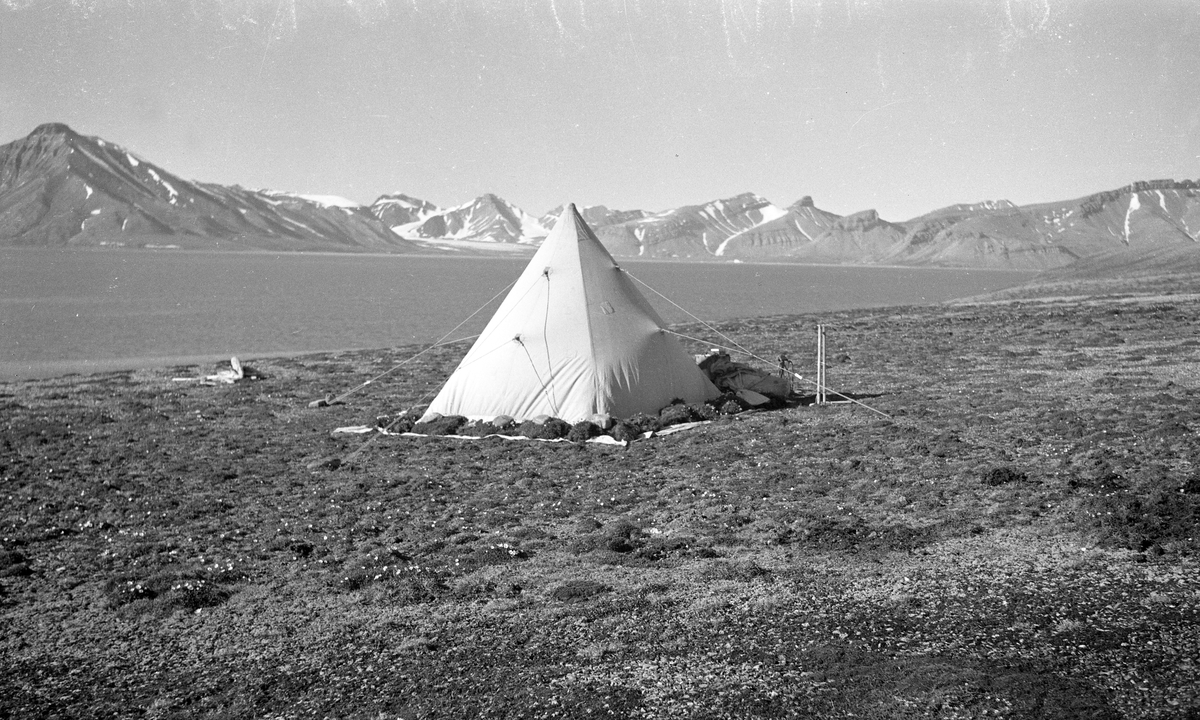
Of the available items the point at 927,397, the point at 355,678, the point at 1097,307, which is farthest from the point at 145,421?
the point at 1097,307

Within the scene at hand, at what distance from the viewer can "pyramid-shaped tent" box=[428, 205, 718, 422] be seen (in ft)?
67.2

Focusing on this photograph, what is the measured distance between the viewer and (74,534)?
13586 mm

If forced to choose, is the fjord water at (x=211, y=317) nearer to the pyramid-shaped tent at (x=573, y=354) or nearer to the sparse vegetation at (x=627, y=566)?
the pyramid-shaped tent at (x=573, y=354)

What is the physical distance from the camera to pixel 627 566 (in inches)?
461

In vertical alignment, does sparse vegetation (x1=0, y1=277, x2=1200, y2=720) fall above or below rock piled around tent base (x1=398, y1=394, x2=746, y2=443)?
below

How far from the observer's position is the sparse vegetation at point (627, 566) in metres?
8.30

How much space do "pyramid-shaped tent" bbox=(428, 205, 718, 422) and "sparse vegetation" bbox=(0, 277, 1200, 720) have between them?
3.16 feet

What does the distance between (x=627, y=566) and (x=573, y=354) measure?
936 centimetres

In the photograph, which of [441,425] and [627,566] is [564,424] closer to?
[441,425]

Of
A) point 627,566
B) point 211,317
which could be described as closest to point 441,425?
point 627,566

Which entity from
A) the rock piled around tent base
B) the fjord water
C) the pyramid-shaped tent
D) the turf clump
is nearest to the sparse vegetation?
the rock piled around tent base

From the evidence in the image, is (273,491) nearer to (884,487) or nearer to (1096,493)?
(884,487)

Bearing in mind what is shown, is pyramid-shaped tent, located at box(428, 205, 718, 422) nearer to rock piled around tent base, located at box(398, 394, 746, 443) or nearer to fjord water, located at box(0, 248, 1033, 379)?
rock piled around tent base, located at box(398, 394, 746, 443)

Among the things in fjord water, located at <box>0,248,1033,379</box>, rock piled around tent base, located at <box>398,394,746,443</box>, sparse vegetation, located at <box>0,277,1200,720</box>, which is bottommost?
sparse vegetation, located at <box>0,277,1200,720</box>
